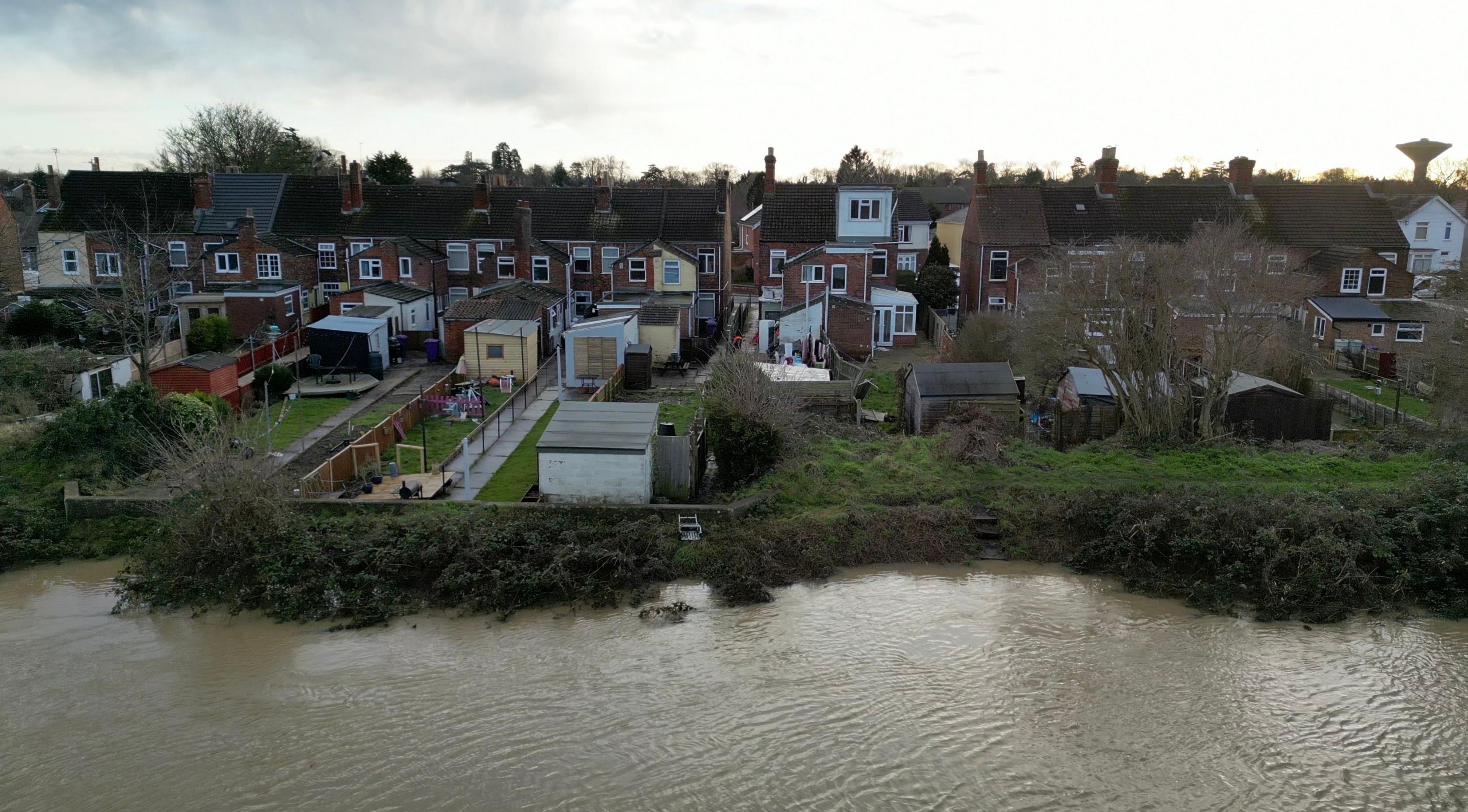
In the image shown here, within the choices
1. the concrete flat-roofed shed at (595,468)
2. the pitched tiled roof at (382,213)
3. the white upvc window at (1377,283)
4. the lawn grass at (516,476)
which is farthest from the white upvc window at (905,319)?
the concrete flat-roofed shed at (595,468)

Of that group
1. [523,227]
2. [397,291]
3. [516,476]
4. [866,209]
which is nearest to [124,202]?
[397,291]

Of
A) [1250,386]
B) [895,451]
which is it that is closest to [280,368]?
[895,451]

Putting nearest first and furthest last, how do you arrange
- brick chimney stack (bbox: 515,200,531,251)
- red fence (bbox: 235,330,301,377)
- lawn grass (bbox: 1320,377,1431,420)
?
1. lawn grass (bbox: 1320,377,1431,420)
2. red fence (bbox: 235,330,301,377)
3. brick chimney stack (bbox: 515,200,531,251)

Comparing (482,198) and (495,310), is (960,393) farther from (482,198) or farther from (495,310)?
(482,198)

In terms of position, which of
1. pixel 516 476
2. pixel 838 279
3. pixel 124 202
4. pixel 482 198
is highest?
pixel 482 198

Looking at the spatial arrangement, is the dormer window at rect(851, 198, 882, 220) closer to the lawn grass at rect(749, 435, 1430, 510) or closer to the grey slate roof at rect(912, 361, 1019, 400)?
the grey slate roof at rect(912, 361, 1019, 400)

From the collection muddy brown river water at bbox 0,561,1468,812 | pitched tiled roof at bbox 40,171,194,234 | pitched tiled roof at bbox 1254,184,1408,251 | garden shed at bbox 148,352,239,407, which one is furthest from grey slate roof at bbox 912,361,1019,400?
pitched tiled roof at bbox 40,171,194,234

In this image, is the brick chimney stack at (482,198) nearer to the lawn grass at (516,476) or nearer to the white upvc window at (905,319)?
the white upvc window at (905,319)
